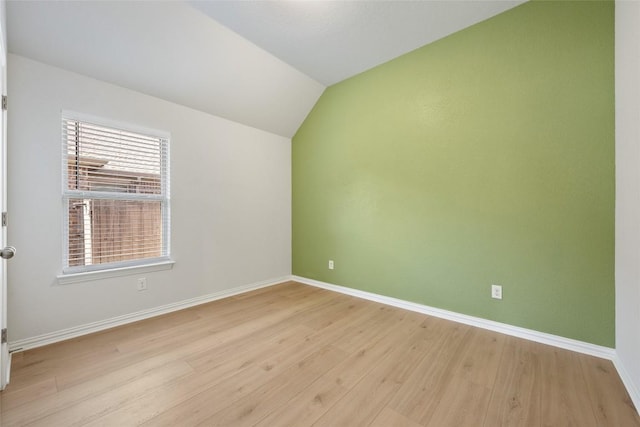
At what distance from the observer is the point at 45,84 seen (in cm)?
209

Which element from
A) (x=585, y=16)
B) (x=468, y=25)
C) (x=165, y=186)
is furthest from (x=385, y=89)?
(x=165, y=186)

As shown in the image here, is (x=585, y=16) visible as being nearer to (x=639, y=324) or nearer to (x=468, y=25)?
(x=468, y=25)

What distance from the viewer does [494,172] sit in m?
2.35

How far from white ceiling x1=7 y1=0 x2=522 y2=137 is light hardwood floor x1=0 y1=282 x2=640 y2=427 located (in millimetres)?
2321

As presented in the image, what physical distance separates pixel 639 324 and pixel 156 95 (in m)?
4.02

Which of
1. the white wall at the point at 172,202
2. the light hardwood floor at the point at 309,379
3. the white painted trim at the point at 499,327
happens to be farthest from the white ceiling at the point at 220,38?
the white painted trim at the point at 499,327

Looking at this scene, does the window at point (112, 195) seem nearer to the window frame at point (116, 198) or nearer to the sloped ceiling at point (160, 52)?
the window frame at point (116, 198)

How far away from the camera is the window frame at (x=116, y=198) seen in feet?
7.25

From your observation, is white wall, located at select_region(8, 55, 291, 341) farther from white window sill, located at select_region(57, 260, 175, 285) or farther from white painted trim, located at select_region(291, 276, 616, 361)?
white painted trim, located at select_region(291, 276, 616, 361)

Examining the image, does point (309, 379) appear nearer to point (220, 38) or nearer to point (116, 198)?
point (116, 198)

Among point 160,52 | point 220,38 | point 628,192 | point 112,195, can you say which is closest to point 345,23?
point 220,38

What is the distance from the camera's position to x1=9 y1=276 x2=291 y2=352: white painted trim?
6.66 feet

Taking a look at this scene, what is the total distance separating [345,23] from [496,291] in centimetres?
279

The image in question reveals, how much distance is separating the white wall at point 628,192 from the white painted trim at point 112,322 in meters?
3.43
